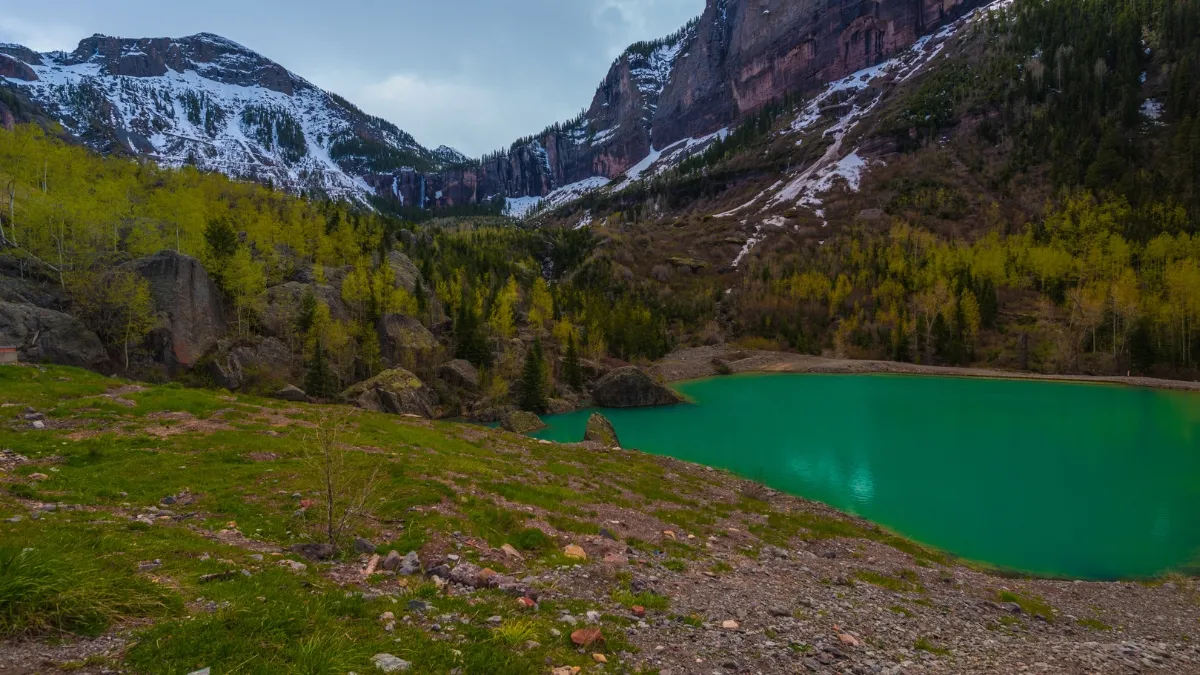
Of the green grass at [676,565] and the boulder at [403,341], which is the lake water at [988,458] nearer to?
the green grass at [676,565]

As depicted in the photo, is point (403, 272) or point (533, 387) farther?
point (403, 272)

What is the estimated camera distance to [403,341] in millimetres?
65438

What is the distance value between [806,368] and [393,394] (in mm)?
81077

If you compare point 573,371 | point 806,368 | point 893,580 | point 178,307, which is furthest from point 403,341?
point 806,368

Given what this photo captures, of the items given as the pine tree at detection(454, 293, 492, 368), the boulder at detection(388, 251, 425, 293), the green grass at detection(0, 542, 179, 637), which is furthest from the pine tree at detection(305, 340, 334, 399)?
the green grass at detection(0, 542, 179, 637)

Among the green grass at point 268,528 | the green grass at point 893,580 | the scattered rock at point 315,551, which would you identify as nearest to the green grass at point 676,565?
the green grass at point 268,528

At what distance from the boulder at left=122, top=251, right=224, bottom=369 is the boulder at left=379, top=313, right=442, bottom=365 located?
1879 cm

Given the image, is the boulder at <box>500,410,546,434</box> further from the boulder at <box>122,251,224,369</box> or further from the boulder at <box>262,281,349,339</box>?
the boulder at <box>122,251,224,369</box>

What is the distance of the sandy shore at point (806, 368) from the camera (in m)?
76.2

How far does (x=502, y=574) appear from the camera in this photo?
1130cm

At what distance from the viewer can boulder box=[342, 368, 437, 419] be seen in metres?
51.0

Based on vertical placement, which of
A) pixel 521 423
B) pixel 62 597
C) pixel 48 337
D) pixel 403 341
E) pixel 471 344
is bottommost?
pixel 521 423

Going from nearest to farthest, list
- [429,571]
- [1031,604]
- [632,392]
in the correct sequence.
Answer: [429,571] < [1031,604] < [632,392]

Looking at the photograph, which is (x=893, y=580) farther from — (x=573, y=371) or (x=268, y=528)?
(x=573, y=371)
